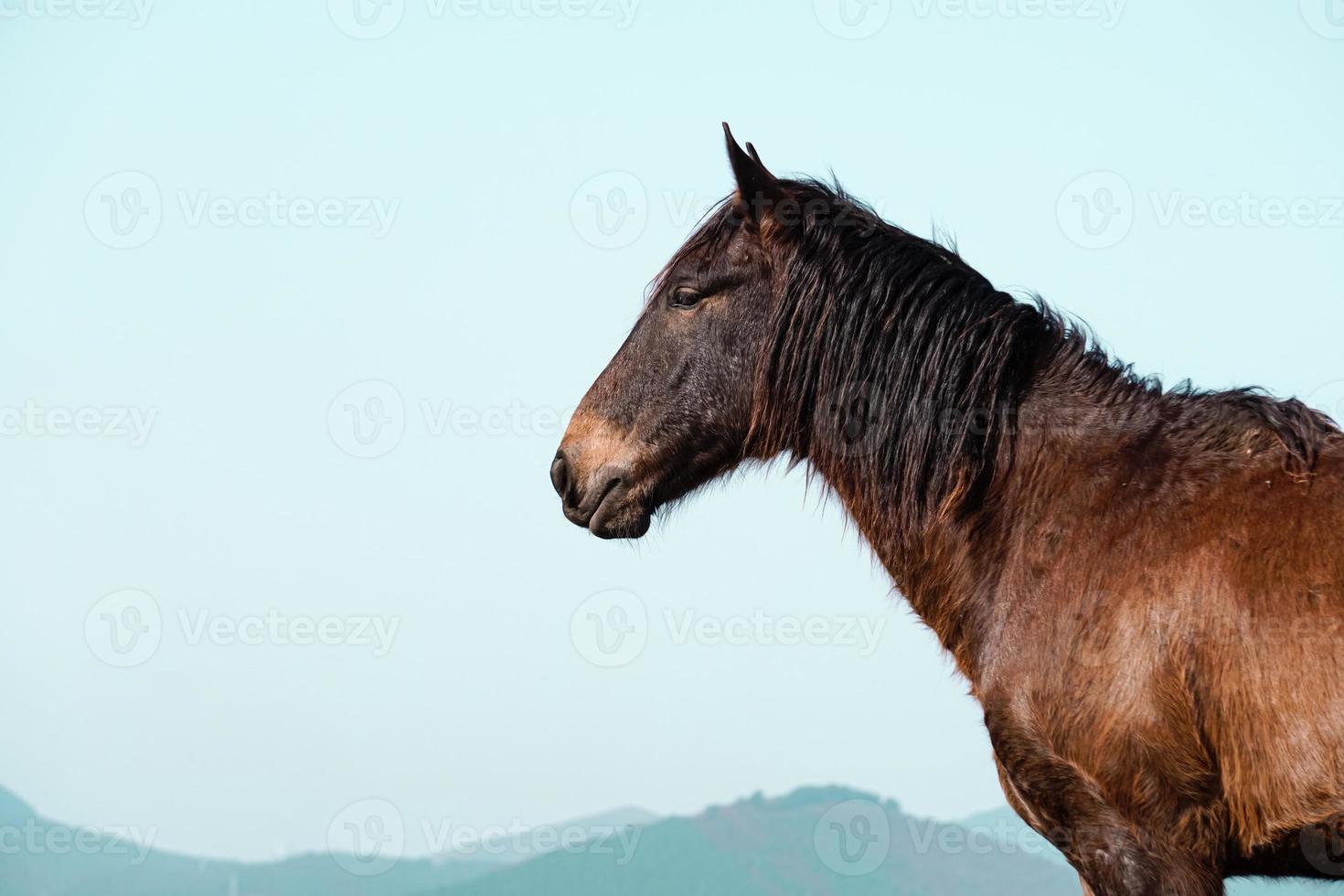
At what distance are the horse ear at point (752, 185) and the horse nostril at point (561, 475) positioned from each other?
1.56 metres

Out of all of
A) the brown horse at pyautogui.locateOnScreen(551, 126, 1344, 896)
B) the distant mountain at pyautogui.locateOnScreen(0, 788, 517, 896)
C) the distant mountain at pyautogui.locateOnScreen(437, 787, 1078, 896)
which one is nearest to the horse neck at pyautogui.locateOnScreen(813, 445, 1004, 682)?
the brown horse at pyautogui.locateOnScreen(551, 126, 1344, 896)

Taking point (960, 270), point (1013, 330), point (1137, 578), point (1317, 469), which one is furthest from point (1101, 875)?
point (960, 270)

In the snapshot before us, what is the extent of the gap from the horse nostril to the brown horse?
0.01m

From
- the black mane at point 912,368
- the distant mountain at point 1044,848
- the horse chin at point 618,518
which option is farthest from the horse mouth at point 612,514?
the distant mountain at point 1044,848

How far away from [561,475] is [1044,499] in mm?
2424

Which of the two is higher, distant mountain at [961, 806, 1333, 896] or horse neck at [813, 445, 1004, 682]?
horse neck at [813, 445, 1004, 682]

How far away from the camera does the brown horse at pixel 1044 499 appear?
4.34m

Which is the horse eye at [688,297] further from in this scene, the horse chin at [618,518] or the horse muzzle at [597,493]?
the horse chin at [618,518]

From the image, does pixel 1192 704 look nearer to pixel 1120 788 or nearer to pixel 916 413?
pixel 1120 788

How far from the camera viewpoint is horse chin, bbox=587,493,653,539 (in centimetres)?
600

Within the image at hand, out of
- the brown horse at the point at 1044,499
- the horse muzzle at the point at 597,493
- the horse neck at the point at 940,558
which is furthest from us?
the horse muzzle at the point at 597,493

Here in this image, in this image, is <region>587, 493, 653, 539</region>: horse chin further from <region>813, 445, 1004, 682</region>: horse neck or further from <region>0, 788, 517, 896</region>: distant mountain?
<region>0, 788, 517, 896</region>: distant mountain

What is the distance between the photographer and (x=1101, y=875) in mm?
4637

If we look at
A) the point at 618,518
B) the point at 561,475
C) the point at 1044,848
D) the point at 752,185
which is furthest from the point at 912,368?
the point at 1044,848
